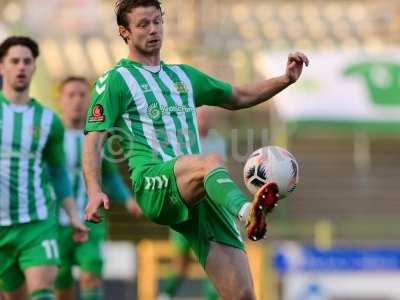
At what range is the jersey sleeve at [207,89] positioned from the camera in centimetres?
667

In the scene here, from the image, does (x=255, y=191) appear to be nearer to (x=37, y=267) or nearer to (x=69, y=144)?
(x=37, y=267)

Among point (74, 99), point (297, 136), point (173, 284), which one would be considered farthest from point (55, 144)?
point (297, 136)

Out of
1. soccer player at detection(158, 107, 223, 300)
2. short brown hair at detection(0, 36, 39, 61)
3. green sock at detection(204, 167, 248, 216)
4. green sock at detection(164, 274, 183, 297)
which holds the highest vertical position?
short brown hair at detection(0, 36, 39, 61)

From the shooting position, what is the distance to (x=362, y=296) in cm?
1476

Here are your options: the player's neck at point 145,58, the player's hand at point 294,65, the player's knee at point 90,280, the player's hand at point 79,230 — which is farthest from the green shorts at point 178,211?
the player's knee at point 90,280

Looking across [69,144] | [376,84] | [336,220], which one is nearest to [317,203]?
[336,220]

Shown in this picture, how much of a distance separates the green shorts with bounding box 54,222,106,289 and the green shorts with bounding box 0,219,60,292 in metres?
1.85

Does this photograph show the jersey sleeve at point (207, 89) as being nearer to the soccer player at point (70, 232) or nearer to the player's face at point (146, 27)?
the player's face at point (146, 27)

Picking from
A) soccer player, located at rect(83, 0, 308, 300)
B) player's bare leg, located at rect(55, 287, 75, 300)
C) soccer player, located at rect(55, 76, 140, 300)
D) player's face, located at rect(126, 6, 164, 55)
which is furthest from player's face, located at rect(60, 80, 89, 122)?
player's face, located at rect(126, 6, 164, 55)

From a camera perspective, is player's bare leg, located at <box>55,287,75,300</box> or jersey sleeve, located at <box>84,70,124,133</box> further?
player's bare leg, located at <box>55,287,75,300</box>

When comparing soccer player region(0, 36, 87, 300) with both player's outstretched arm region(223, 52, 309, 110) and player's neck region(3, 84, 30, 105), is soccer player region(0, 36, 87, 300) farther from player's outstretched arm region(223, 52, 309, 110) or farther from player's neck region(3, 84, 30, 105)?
player's outstretched arm region(223, 52, 309, 110)

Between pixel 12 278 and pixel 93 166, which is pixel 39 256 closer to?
pixel 12 278

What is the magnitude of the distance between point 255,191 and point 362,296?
9.58 metres

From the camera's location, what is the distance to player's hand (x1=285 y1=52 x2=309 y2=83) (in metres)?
6.47
